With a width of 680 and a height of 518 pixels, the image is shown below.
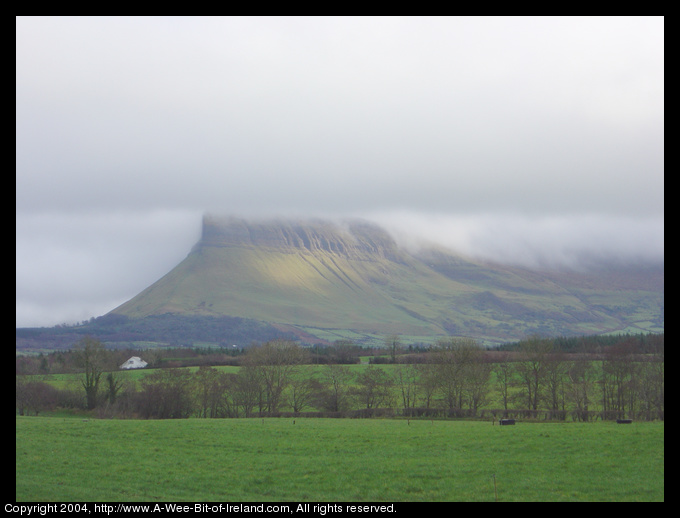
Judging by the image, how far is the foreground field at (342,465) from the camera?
2153 centimetres

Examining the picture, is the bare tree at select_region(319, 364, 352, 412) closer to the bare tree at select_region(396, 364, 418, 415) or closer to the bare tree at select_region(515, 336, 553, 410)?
the bare tree at select_region(396, 364, 418, 415)

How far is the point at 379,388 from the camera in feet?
291

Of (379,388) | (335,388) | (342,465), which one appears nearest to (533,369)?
(379,388)

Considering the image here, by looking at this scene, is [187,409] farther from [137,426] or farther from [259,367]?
[137,426]

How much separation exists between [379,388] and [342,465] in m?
62.6

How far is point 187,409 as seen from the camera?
7688 centimetres

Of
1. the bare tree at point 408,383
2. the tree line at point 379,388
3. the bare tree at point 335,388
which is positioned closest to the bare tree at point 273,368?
the tree line at point 379,388

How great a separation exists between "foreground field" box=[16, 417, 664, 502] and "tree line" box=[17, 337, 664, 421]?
37030 mm

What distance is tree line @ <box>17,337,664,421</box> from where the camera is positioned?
247 ft

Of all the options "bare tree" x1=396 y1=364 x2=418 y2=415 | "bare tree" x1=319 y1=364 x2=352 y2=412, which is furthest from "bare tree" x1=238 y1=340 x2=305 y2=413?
"bare tree" x1=396 y1=364 x2=418 y2=415

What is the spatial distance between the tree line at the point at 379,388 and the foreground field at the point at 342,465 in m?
37.0

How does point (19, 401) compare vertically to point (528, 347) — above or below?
below
